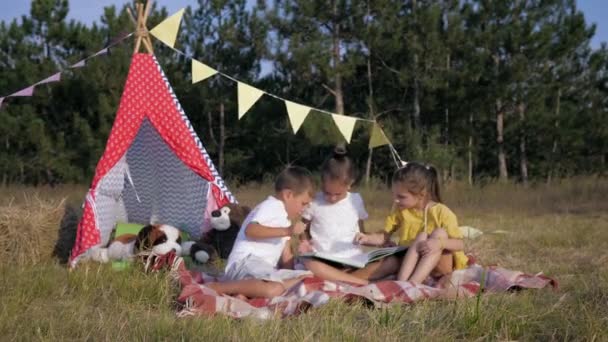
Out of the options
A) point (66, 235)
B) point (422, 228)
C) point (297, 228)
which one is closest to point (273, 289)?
point (297, 228)

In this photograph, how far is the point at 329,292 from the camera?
3.38 meters

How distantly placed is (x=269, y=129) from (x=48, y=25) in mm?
5598

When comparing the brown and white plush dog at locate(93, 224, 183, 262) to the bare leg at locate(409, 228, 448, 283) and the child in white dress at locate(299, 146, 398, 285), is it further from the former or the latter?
the bare leg at locate(409, 228, 448, 283)

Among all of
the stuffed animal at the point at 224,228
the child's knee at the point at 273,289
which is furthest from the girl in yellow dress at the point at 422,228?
the stuffed animal at the point at 224,228

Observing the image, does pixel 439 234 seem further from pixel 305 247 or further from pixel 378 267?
pixel 305 247

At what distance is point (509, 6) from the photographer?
51.5ft

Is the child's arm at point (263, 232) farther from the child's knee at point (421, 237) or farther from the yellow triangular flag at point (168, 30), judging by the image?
the yellow triangular flag at point (168, 30)

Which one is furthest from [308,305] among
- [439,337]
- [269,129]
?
[269,129]

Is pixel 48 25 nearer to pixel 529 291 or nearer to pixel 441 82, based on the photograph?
pixel 441 82

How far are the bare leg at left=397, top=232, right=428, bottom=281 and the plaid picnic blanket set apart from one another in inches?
6.0

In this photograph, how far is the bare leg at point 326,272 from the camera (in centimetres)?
382

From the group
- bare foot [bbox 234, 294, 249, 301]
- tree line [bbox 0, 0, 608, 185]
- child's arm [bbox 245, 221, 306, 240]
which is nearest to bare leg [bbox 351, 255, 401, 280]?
child's arm [bbox 245, 221, 306, 240]

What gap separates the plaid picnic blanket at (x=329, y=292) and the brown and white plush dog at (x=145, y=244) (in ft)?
3.28

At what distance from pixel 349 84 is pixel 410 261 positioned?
14365 millimetres
